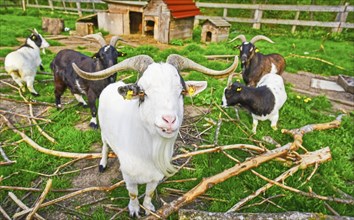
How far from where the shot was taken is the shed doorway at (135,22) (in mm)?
14539

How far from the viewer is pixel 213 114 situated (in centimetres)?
530

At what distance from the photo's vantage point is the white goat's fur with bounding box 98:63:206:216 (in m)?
1.87

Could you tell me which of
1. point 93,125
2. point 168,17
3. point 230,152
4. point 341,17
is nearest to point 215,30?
point 168,17

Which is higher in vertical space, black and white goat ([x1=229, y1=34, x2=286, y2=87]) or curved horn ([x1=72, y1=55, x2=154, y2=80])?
curved horn ([x1=72, y1=55, x2=154, y2=80])

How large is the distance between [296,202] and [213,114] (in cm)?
250

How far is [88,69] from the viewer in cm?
461

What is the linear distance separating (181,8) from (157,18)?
1.32 m

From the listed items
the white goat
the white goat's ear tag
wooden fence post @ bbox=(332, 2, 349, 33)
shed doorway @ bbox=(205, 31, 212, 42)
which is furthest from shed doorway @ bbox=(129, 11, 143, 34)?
the white goat's ear tag

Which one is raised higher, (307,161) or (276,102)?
(276,102)

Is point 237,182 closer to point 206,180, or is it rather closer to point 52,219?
point 206,180

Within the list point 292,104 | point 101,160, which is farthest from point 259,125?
point 101,160

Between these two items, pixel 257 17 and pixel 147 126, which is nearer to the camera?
pixel 147 126

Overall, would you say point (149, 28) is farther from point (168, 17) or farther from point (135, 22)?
point (135, 22)

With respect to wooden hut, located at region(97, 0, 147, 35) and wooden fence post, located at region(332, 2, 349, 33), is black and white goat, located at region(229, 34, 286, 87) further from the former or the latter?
wooden fence post, located at region(332, 2, 349, 33)
